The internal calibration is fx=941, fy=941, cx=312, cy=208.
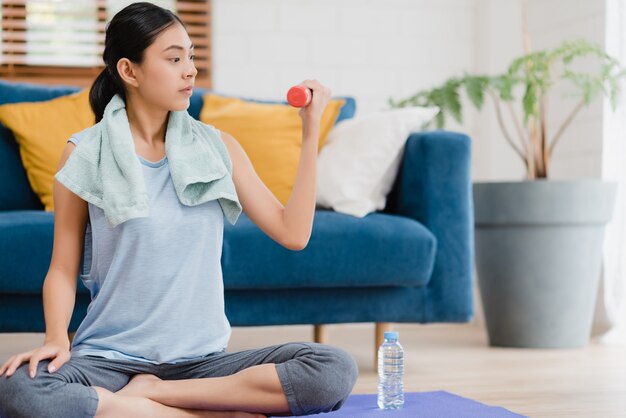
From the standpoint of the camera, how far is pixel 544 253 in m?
3.06

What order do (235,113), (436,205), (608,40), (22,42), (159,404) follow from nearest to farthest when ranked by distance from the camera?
1. (159,404)
2. (436,205)
3. (235,113)
4. (608,40)
5. (22,42)

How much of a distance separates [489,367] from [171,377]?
4.43 ft

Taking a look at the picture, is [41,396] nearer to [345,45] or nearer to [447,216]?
[447,216]

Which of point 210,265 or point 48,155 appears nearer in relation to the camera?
point 210,265

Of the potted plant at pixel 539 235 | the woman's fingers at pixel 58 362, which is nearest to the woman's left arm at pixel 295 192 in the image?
the woman's fingers at pixel 58 362

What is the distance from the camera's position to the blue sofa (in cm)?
230

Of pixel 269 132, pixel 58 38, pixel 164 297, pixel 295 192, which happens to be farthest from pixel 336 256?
pixel 58 38

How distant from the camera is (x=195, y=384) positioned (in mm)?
1570

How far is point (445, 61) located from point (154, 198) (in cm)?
255

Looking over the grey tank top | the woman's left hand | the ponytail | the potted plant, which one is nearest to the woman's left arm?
the woman's left hand

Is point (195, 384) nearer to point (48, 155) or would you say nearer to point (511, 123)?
point (48, 155)

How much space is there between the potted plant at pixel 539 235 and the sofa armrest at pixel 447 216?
0.50 metres

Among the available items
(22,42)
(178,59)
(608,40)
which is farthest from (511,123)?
(178,59)

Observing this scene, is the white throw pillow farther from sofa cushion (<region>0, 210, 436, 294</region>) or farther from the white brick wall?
the white brick wall
